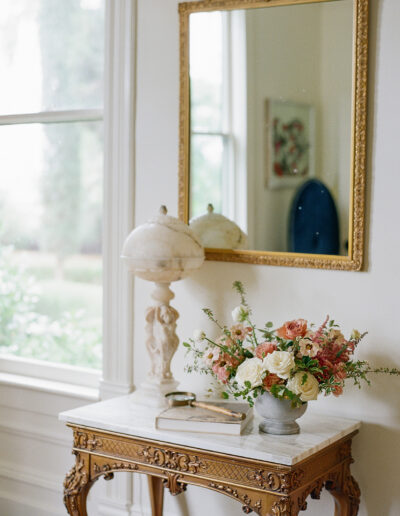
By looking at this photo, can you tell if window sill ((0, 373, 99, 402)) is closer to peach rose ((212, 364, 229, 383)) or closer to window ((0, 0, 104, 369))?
window ((0, 0, 104, 369))

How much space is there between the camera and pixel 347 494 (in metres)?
2.72

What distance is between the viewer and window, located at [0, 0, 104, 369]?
11.9 feet

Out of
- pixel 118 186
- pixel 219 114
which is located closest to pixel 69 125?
pixel 118 186

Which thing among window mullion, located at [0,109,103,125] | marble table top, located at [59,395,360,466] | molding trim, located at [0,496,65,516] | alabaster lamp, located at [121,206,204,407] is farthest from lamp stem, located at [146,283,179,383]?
molding trim, located at [0,496,65,516]

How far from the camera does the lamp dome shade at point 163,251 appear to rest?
9.16 ft

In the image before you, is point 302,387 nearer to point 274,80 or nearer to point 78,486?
point 78,486

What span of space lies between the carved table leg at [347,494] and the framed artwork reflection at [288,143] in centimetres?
98

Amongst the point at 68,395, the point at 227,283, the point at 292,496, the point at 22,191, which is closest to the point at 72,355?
the point at 68,395

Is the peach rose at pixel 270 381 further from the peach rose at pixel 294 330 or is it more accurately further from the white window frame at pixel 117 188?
the white window frame at pixel 117 188

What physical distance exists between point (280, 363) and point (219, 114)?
1026 mm

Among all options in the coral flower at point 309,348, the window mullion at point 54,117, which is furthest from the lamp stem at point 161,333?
the window mullion at point 54,117

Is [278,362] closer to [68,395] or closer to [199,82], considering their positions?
[199,82]

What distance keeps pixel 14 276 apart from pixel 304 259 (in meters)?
1.66

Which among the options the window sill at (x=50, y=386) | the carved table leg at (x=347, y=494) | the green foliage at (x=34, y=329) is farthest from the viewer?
the green foliage at (x=34, y=329)
